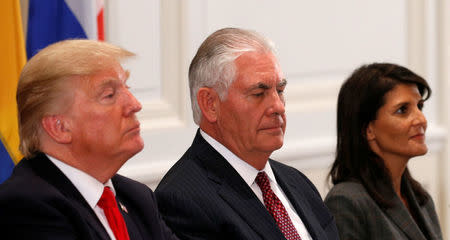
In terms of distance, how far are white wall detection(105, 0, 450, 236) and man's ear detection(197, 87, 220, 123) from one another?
3.35 feet

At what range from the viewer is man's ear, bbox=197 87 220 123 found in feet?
9.95

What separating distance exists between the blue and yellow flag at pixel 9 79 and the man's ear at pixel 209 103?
2.50 feet

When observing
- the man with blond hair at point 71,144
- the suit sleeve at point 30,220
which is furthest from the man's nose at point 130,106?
the suit sleeve at point 30,220

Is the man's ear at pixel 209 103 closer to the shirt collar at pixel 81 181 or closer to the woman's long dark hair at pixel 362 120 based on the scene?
the shirt collar at pixel 81 181

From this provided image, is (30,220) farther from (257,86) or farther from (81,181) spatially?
(257,86)

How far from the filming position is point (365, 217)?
368 centimetres

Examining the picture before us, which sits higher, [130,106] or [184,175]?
[130,106]

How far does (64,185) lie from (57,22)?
1.29 m

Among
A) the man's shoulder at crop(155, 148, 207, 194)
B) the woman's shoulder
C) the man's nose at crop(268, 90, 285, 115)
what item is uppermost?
the man's nose at crop(268, 90, 285, 115)

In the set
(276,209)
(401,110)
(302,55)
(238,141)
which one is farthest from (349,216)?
(302,55)

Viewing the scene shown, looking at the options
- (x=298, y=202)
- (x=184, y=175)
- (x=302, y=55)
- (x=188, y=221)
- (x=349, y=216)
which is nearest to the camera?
(x=188, y=221)

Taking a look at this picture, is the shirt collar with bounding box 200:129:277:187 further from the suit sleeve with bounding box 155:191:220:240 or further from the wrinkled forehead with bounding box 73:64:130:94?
the wrinkled forehead with bounding box 73:64:130:94

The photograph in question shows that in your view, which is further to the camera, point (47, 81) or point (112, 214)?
point (112, 214)

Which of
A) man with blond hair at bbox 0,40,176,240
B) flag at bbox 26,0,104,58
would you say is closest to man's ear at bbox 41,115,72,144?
man with blond hair at bbox 0,40,176,240
